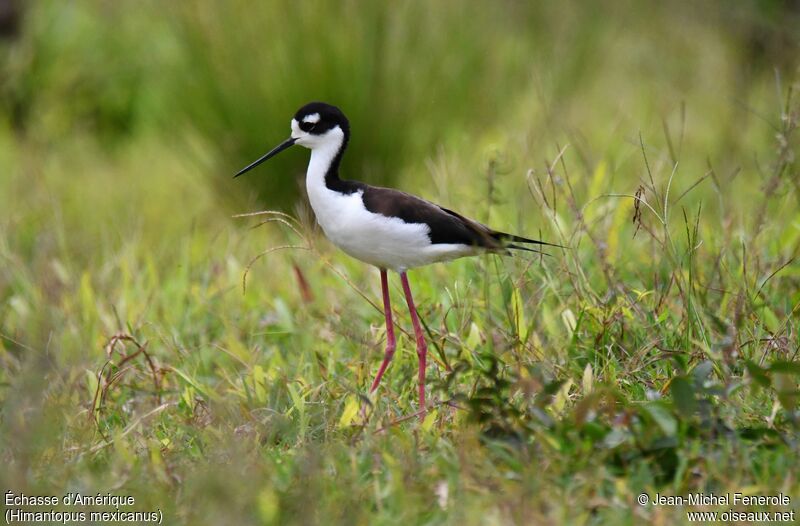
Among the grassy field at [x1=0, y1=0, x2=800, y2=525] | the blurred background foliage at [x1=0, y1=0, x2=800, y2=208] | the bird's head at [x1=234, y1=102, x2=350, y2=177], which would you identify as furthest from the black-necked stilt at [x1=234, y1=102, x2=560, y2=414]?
the blurred background foliage at [x1=0, y1=0, x2=800, y2=208]

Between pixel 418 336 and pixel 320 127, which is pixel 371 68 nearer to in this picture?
pixel 320 127

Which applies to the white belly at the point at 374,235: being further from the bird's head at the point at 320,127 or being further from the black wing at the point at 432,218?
the bird's head at the point at 320,127

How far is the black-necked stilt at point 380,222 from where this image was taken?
10.7 feet

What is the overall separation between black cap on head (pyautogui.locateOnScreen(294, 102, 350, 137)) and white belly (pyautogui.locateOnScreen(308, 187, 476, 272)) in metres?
0.20

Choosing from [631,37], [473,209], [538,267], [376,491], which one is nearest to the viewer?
[376,491]

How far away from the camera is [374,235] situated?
10.7ft

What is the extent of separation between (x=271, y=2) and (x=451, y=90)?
1127 millimetres

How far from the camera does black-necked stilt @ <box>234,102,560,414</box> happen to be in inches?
129

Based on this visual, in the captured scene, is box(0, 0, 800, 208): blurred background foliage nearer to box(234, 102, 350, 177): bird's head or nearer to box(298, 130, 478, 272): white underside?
box(234, 102, 350, 177): bird's head

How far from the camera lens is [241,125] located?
6176 millimetres

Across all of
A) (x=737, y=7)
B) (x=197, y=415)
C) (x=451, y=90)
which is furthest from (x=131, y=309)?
(x=737, y=7)

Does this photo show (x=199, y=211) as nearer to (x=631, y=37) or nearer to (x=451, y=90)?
(x=451, y=90)

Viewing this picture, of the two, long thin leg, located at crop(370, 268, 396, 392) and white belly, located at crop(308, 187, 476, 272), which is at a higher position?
white belly, located at crop(308, 187, 476, 272)

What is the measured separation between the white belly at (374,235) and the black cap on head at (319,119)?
0.20 meters
